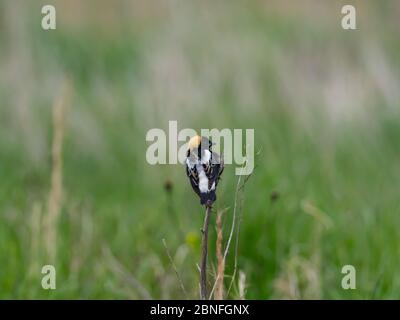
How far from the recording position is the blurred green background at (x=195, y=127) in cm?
373

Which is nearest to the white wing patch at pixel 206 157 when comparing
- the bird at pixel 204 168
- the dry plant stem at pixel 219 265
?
the bird at pixel 204 168

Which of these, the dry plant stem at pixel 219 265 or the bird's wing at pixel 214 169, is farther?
the dry plant stem at pixel 219 265

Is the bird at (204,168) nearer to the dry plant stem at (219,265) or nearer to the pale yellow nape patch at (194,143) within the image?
the pale yellow nape patch at (194,143)

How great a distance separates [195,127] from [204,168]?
374 cm

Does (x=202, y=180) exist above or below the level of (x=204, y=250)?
above

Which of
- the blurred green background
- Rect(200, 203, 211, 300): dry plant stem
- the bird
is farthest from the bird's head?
the blurred green background

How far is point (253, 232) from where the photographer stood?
154 inches

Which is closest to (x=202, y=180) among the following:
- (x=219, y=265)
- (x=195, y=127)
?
(x=219, y=265)

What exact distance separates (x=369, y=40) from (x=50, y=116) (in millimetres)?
2464

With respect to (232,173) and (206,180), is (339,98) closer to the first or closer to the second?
(232,173)

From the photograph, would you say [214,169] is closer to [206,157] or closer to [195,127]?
[206,157]

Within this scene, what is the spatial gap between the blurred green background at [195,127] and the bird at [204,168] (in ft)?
3.03

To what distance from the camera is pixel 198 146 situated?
1690 mm

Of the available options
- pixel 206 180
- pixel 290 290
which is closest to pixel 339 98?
pixel 290 290
